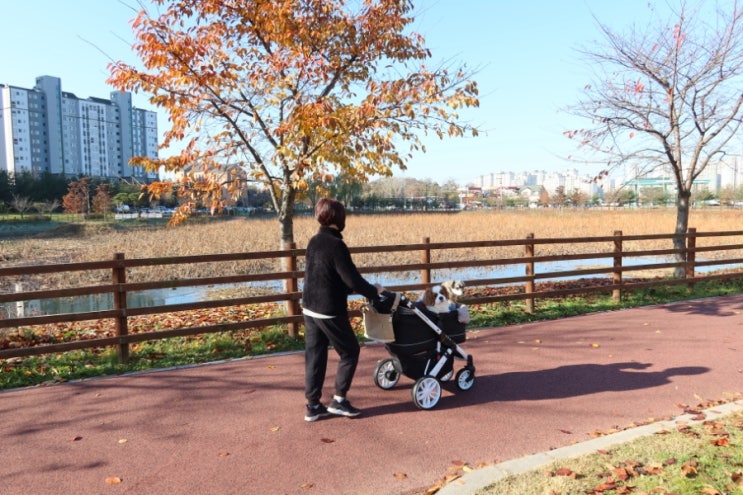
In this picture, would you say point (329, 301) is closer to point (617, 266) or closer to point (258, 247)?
point (617, 266)

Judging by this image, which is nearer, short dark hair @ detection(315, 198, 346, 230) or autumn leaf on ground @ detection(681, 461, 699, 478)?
autumn leaf on ground @ detection(681, 461, 699, 478)

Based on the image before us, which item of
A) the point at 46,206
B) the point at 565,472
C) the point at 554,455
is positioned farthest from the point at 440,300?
the point at 46,206

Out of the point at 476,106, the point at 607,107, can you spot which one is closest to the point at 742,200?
the point at 607,107

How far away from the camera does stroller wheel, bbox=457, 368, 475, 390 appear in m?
5.35

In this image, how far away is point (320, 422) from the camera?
4.61 meters

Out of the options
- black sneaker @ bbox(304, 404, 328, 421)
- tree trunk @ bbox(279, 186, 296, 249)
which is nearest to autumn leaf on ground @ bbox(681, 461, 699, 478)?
black sneaker @ bbox(304, 404, 328, 421)

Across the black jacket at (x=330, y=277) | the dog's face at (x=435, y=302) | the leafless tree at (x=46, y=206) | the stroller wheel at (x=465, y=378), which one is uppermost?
the leafless tree at (x=46, y=206)

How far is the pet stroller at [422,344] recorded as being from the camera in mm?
4836

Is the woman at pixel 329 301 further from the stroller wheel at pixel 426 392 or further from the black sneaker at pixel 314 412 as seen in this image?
the stroller wheel at pixel 426 392

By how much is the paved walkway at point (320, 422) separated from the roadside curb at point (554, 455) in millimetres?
86

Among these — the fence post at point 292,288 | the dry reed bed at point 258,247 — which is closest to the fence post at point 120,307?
the fence post at point 292,288

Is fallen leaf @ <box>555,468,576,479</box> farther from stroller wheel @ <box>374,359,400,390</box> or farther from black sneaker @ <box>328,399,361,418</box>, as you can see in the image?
stroller wheel @ <box>374,359,400,390</box>

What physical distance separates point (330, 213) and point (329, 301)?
0.72 m

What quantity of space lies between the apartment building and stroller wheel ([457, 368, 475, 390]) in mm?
95358
